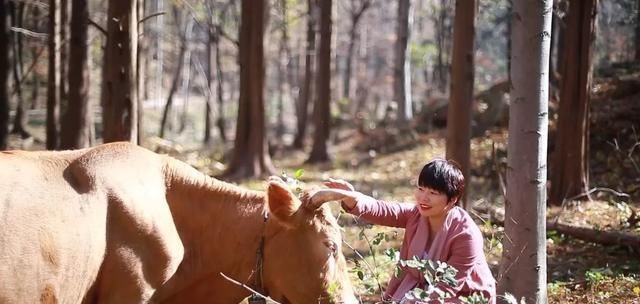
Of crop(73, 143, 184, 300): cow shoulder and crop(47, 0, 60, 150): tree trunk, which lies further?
crop(47, 0, 60, 150): tree trunk

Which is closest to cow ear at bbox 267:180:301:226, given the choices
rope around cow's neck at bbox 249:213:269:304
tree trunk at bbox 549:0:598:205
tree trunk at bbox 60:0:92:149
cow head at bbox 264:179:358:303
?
cow head at bbox 264:179:358:303

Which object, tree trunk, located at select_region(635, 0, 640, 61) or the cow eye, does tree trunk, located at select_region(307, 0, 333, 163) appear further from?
the cow eye

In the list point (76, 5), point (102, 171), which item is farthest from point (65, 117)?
point (102, 171)

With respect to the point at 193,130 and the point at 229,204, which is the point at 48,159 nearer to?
the point at 229,204

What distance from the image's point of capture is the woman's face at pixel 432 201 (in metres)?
4.82

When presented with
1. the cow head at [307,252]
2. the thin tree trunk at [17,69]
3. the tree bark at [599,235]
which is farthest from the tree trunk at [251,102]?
the cow head at [307,252]

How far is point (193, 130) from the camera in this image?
43.4 m

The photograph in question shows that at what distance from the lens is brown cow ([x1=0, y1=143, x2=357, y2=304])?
4492 mm

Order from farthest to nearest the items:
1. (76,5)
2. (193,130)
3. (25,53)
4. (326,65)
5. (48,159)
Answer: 1. (193,130)
2. (25,53)
3. (326,65)
4. (76,5)
5. (48,159)

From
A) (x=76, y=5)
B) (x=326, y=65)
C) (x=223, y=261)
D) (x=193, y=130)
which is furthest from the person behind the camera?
(x=193, y=130)

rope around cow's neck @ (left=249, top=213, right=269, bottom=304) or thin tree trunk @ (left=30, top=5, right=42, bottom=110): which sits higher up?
thin tree trunk @ (left=30, top=5, right=42, bottom=110)

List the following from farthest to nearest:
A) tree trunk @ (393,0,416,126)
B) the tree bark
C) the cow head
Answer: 1. tree trunk @ (393,0,416,126)
2. the tree bark
3. the cow head

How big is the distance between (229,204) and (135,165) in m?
0.68

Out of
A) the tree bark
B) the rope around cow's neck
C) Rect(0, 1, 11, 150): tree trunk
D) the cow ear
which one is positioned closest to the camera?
the cow ear
